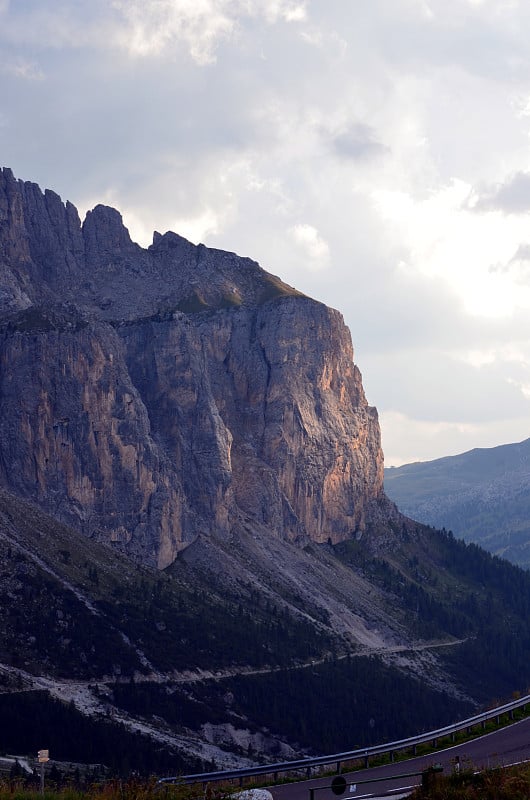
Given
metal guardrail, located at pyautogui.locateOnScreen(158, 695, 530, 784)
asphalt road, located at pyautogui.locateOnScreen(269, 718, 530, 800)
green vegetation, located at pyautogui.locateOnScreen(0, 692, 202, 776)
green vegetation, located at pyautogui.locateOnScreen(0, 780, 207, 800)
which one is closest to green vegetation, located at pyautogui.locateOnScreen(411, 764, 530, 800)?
asphalt road, located at pyautogui.locateOnScreen(269, 718, 530, 800)

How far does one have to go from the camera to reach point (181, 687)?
173 meters

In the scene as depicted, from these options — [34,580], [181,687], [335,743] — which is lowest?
[335,743]

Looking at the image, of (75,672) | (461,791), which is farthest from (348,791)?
(75,672)

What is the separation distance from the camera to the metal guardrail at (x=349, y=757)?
46959mm

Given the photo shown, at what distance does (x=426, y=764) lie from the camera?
5034 cm

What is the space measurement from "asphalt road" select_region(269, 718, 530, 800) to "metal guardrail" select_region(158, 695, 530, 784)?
818 millimetres

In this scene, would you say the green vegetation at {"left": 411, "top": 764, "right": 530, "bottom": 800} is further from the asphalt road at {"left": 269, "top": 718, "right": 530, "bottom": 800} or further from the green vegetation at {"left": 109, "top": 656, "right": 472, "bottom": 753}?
the green vegetation at {"left": 109, "top": 656, "right": 472, "bottom": 753}

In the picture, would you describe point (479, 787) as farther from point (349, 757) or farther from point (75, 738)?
point (75, 738)

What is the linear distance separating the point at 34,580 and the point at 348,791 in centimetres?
13703

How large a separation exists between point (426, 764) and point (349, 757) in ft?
11.7

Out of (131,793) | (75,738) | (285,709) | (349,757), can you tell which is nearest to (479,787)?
(131,793)

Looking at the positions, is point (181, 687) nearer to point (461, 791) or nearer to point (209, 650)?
point (209, 650)

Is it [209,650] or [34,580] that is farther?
[209,650]

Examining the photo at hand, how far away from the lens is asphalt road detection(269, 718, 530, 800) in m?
44.9
